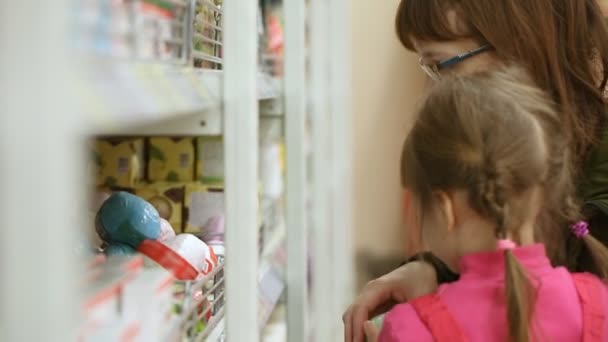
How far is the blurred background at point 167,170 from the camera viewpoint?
44cm

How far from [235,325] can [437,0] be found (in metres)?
0.73

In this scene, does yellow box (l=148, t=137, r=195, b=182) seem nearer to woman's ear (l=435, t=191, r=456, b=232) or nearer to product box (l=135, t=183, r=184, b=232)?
product box (l=135, t=183, r=184, b=232)

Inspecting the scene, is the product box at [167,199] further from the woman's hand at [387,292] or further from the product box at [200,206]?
the woman's hand at [387,292]

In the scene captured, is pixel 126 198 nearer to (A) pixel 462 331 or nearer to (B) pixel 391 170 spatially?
(A) pixel 462 331

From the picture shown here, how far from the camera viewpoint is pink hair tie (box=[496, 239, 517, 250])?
113 cm

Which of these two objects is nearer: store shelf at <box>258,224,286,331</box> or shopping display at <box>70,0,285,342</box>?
shopping display at <box>70,0,285,342</box>

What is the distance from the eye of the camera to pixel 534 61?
143 centimetres

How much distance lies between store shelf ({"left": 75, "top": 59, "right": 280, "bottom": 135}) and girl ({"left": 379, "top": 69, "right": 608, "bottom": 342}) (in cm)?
32

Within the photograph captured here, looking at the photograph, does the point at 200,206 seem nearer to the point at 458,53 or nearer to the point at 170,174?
the point at 170,174

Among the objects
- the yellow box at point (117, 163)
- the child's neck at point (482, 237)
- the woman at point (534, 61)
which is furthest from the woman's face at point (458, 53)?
the yellow box at point (117, 163)

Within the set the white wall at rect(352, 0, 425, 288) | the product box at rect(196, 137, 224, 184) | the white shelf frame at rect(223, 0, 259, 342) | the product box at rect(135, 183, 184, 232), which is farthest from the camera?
the white wall at rect(352, 0, 425, 288)

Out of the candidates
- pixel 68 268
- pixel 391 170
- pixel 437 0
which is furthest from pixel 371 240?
pixel 68 268

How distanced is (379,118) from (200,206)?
163 cm

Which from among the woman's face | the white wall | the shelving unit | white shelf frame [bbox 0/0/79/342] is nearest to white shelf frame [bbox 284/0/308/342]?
the shelving unit
